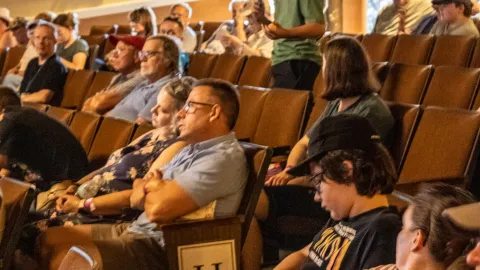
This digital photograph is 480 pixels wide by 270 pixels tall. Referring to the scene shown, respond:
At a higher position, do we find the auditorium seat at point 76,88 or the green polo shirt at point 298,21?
the green polo shirt at point 298,21

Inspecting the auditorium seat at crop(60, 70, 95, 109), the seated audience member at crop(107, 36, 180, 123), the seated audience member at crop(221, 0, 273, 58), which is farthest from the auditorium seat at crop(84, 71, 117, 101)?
the seated audience member at crop(221, 0, 273, 58)

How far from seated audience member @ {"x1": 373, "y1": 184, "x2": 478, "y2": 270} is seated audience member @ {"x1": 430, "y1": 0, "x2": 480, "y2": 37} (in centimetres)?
397

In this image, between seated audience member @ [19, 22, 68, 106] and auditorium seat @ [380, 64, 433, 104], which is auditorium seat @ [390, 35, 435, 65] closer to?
auditorium seat @ [380, 64, 433, 104]

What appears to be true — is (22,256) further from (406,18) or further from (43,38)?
(406,18)

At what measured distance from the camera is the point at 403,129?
3.19 m

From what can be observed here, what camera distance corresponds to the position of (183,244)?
8.55 ft

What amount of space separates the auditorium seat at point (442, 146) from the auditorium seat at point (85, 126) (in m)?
1.58

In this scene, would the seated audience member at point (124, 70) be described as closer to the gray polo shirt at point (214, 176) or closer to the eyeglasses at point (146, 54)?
the eyeglasses at point (146, 54)

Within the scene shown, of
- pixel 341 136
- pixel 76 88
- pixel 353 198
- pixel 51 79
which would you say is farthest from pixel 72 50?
pixel 353 198

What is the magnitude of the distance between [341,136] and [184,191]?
2.25 ft

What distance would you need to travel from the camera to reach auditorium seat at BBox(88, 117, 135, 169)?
385 cm

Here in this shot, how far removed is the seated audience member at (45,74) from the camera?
18.6 feet

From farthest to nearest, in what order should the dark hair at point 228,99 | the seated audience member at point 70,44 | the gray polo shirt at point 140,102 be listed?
1. the seated audience member at point 70,44
2. the gray polo shirt at point 140,102
3. the dark hair at point 228,99

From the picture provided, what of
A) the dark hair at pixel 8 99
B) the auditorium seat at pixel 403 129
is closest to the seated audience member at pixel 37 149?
the dark hair at pixel 8 99
